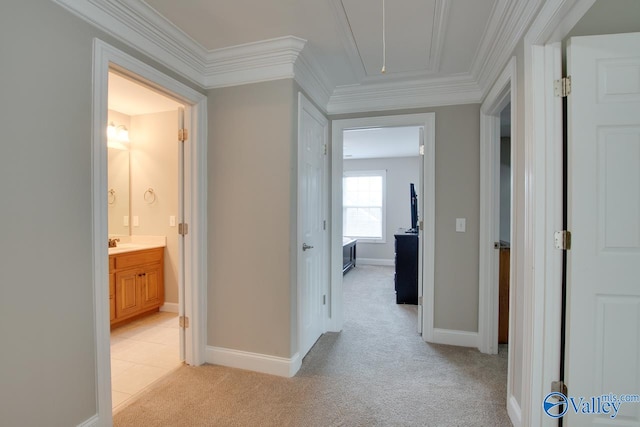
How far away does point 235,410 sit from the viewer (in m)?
1.84

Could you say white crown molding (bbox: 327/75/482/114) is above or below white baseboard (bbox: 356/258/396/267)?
above

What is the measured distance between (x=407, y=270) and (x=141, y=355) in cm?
317

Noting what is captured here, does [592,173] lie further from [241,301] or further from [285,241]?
[241,301]

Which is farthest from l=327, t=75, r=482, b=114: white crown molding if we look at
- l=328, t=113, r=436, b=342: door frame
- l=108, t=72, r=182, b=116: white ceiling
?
l=108, t=72, r=182, b=116: white ceiling

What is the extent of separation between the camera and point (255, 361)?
2.28 metres

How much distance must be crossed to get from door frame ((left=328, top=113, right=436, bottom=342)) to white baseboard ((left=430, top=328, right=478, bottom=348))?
0.21 ft

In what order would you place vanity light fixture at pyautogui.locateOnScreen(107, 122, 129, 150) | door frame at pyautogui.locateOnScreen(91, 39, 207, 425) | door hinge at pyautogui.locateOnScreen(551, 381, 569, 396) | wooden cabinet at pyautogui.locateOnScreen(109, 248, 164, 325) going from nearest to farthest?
door hinge at pyautogui.locateOnScreen(551, 381, 569, 396)
door frame at pyautogui.locateOnScreen(91, 39, 207, 425)
wooden cabinet at pyautogui.locateOnScreen(109, 248, 164, 325)
vanity light fixture at pyautogui.locateOnScreen(107, 122, 129, 150)

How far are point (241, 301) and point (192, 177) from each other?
3.45 ft

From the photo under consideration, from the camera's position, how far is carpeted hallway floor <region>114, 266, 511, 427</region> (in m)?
1.77

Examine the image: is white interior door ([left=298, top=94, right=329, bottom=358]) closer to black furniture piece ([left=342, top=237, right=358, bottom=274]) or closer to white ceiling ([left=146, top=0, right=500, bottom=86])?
white ceiling ([left=146, top=0, right=500, bottom=86])

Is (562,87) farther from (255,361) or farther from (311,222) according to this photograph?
(255,361)

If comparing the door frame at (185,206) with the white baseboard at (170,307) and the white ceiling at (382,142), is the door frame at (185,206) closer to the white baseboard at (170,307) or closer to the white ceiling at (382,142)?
the white baseboard at (170,307)

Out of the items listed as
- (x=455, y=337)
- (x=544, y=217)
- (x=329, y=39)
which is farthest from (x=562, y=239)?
(x=329, y=39)

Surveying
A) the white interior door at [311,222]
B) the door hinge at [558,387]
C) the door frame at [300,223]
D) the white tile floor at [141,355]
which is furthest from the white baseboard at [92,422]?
the door hinge at [558,387]
